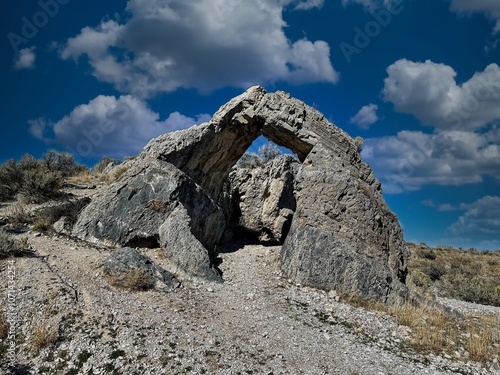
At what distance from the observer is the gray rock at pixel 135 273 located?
10828 mm

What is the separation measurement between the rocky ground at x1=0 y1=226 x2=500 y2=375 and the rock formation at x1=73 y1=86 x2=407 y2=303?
1.54 meters

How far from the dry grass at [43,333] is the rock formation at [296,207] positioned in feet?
16.9

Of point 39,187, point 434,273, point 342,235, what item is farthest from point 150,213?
point 434,273

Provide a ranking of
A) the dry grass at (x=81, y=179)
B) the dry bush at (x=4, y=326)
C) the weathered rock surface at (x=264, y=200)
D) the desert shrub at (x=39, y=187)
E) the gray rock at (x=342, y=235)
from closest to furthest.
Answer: the dry bush at (x=4, y=326) < the gray rock at (x=342, y=235) < the desert shrub at (x=39, y=187) < the weathered rock surface at (x=264, y=200) < the dry grass at (x=81, y=179)

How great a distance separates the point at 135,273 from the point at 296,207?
23.7 ft

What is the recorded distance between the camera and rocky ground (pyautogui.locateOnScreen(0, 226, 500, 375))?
773cm

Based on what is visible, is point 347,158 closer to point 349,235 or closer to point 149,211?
point 349,235

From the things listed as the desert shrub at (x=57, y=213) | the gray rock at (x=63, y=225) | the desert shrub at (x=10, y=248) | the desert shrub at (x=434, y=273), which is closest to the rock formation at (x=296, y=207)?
the gray rock at (x=63, y=225)

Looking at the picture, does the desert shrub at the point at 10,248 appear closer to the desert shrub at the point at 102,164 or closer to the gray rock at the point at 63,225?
the gray rock at the point at 63,225

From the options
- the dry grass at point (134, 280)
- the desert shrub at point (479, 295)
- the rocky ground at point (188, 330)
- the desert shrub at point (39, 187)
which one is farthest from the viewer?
the desert shrub at point (479, 295)

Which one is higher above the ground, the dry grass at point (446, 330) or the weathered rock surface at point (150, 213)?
the weathered rock surface at point (150, 213)

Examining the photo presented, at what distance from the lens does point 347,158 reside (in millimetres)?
16469

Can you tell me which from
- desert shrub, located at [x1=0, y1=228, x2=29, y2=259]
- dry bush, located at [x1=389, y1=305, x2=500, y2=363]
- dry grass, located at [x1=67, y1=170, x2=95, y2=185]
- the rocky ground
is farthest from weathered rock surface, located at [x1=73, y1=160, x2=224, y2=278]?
dry grass, located at [x1=67, y1=170, x2=95, y2=185]

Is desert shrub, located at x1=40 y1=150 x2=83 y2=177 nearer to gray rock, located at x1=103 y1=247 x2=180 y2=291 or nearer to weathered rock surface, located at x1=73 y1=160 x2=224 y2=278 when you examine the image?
weathered rock surface, located at x1=73 y1=160 x2=224 y2=278
